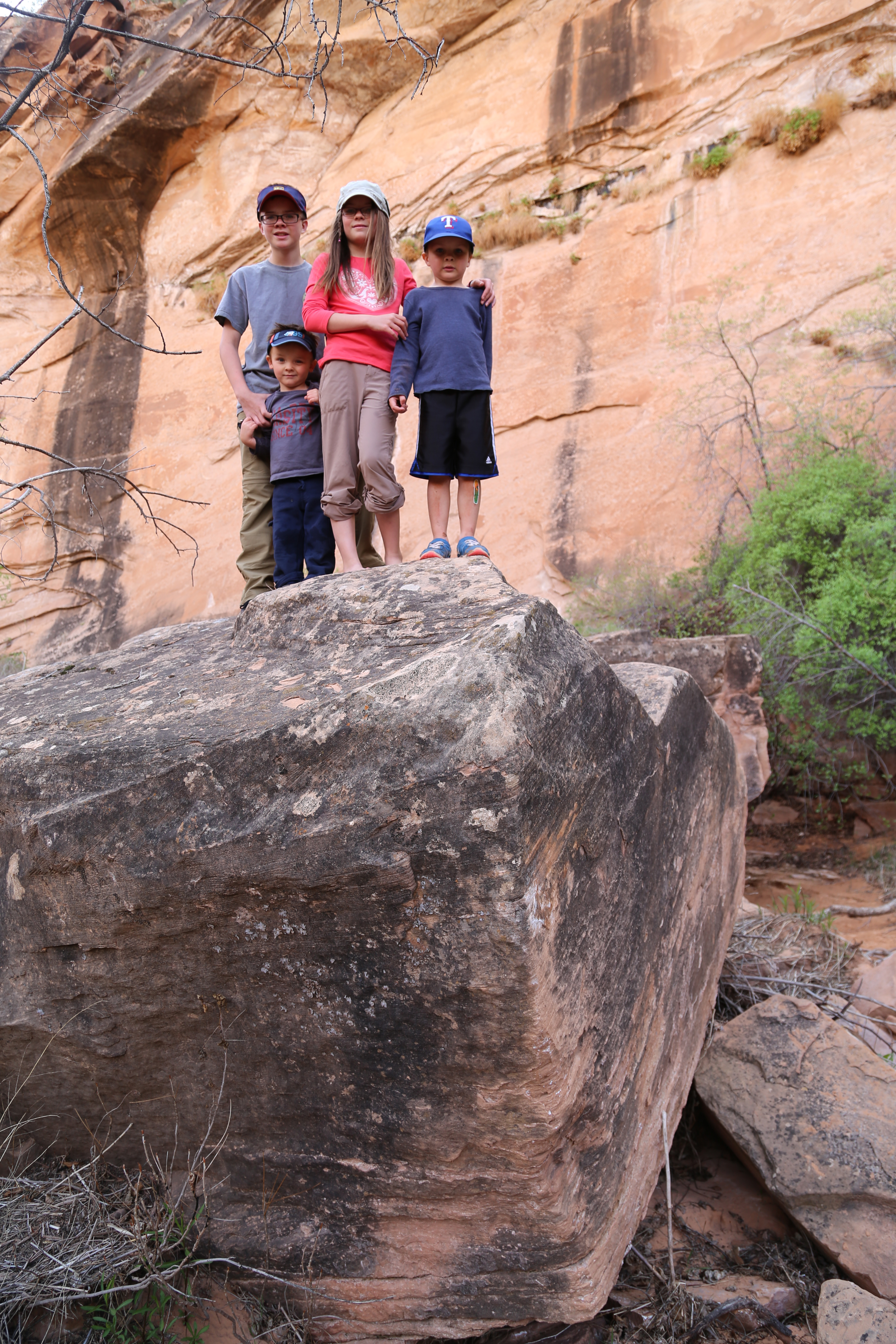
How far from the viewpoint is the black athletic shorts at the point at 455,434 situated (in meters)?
3.05

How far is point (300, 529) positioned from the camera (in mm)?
3094

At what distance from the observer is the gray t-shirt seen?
3.30m

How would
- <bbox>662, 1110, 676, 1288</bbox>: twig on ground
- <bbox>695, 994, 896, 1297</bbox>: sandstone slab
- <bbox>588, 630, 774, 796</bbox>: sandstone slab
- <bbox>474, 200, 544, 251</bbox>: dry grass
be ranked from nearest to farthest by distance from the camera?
1. <bbox>662, 1110, 676, 1288</bbox>: twig on ground
2. <bbox>695, 994, 896, 1297</bbox>: sandstone slab
3. <bbox>588, 630, 774, 796</bbox>: sandstone slab
4. <bbox>474, 200, 544, 251</bbox>: dry grass

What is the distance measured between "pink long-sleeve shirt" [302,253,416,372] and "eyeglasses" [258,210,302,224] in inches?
11.2

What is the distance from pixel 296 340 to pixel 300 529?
659mm

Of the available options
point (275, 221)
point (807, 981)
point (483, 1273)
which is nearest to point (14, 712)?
point (483, 1273)

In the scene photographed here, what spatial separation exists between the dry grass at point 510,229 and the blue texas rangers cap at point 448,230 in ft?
20.4

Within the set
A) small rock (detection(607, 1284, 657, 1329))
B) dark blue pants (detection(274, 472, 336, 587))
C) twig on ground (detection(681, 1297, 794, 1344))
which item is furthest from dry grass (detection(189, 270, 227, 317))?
twig on ground (detection(681, 1297, 794, 1344))

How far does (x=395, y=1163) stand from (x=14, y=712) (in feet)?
4.06

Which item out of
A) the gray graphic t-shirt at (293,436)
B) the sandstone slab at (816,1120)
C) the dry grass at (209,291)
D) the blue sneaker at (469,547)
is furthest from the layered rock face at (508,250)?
the sandstone slab at (816,1120)

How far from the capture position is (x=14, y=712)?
1.99 metres

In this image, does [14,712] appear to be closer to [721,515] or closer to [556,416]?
[721,515]

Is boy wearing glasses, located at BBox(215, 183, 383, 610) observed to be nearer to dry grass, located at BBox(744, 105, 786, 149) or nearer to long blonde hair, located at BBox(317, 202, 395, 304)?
long blonde hair, located at BBox(317, 202, 395, 304)

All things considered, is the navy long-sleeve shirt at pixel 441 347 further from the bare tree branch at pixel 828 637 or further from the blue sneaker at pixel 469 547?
the bare tree branch at pixel 828 637
